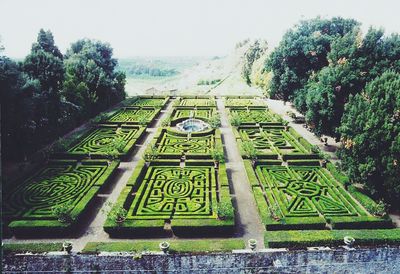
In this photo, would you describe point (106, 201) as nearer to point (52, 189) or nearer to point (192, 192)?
point (52, 189)

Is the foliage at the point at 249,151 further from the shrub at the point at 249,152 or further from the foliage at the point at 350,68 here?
the foliage at the point at 350,68

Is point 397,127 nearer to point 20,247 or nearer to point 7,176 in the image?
point 20,247

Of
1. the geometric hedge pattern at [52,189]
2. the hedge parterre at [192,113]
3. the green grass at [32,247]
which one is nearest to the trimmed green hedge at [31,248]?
the green grass at [32,247]

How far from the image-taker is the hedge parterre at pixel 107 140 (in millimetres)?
26453

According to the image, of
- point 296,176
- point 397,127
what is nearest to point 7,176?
point 296,176

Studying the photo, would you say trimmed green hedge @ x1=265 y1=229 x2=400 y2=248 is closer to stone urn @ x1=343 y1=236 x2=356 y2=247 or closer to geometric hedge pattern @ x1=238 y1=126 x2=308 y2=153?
stone urn @ x1=343 y1=236 x2=356 y2=247

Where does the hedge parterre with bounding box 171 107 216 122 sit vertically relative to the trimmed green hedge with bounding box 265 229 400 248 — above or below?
above

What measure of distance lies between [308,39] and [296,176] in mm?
19288

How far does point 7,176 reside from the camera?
22.6m

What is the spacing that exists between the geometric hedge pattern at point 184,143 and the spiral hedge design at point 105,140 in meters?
2.71

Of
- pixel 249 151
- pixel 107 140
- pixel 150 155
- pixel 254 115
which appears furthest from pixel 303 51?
pixel 107 140

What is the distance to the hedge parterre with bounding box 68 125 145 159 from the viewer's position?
26453 mm

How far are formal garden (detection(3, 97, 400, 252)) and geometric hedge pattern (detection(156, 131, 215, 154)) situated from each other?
9 centimetres

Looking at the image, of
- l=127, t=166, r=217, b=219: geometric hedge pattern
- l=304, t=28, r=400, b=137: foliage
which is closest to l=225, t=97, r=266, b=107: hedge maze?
l=304, t=28, r=400, b=137: foliage
